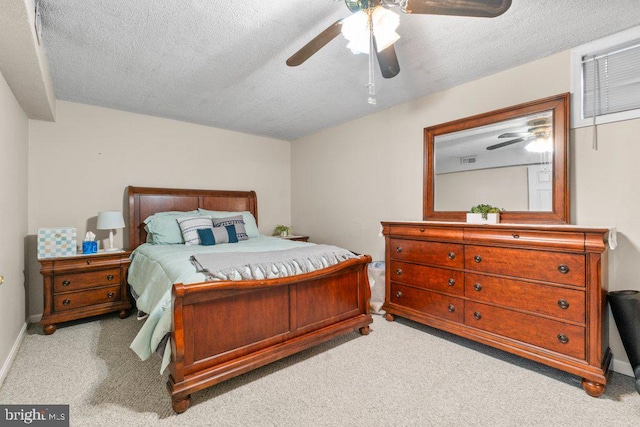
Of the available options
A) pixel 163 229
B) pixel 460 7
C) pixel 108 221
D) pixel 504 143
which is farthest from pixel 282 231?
pixel 460 7

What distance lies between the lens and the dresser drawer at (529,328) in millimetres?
1947

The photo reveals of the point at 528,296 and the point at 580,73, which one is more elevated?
the point at 580,73

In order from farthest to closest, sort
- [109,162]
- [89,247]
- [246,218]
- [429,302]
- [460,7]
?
[246,218], [109,162], [89,247], [429,302], [460,7]

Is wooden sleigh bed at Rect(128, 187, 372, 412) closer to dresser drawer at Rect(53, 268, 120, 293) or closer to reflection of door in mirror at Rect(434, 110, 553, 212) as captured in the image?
reflection of door in mirror at Rect(434, 110, 553, 212)

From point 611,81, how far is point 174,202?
14.4 feet

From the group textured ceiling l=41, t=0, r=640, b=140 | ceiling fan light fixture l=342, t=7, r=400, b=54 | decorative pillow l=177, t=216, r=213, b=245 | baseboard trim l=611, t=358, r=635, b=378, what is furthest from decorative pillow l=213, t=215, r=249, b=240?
baseboard trim l=611, t=358, r=635, b=378

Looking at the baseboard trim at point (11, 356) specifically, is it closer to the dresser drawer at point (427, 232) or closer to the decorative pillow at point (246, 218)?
the decorative pillow at point (246, 218)

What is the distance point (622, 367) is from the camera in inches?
82.8

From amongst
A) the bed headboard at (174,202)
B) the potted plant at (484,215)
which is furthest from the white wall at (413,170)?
the bed headboard at (174,202)

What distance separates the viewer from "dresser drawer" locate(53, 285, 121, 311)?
9.35 feet

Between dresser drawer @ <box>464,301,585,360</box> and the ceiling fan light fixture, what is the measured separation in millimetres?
2048

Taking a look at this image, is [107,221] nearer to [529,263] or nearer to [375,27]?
[375,27]

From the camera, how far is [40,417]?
1670 mm

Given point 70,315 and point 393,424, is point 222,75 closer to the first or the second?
point 70,315
